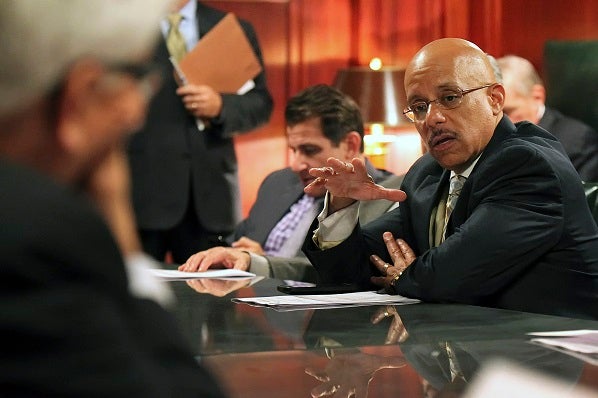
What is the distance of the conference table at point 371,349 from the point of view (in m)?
1.28

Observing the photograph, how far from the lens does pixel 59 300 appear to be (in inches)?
24.6

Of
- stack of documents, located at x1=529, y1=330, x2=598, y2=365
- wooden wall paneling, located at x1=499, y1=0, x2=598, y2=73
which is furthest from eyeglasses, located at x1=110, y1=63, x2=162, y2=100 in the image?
wooden wall paneling, located at x1=499, y1=0, x2=598, y2=73

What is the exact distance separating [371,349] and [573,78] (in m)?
3.92

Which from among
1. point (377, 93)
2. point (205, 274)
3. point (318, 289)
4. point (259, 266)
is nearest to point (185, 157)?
point (259, 266)

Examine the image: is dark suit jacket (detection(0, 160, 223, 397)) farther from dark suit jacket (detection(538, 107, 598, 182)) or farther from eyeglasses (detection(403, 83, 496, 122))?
dark suit jacket (detection(538, 107, 598, 182))

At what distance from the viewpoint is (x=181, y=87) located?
416 centimetres

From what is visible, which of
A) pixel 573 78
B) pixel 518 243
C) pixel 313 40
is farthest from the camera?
pixel 313 40

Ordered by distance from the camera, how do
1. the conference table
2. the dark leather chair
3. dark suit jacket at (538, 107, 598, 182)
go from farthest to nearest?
dark suit jacket at (538, 107, 598, 182) < the dark leather chair < the conference table

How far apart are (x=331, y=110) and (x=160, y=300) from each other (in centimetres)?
309

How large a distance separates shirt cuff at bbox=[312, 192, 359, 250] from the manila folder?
1566mm

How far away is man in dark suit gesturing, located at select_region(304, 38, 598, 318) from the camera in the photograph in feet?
7.72

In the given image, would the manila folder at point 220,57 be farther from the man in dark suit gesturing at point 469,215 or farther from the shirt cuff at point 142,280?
the shirt cuff at point 142,280

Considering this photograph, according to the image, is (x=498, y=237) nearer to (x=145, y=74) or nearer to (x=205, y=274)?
(x=205, y=274)

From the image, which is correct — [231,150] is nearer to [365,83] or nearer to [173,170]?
[173,170]
